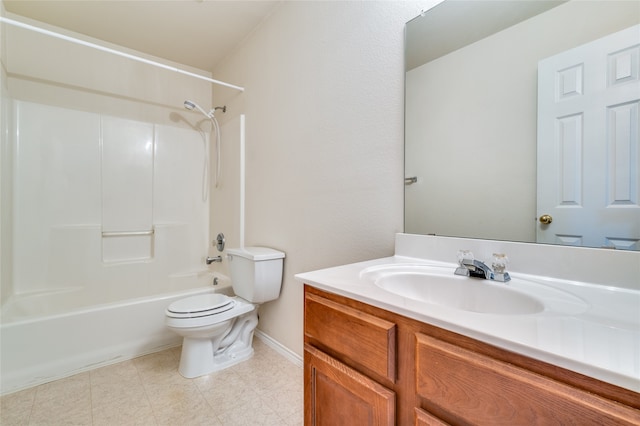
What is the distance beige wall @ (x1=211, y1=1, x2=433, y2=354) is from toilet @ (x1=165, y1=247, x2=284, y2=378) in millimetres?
140

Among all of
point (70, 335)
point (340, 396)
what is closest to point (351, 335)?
point (340, 396)

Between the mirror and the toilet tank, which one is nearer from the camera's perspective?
the mirror

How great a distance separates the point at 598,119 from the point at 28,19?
356 centimetres

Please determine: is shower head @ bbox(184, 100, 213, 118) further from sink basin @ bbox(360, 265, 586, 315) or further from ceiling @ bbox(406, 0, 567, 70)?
sink basin @ bbox(360, 265, 586, 315)

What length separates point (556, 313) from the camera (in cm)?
59

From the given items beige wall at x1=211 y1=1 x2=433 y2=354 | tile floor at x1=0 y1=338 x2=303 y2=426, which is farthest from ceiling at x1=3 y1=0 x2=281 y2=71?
tile floor at x1=0 y1=338 x2=303 y2=426

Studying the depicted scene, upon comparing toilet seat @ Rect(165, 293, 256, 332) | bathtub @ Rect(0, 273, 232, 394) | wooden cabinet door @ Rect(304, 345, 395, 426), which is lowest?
bathtub @ Rect(0, 273, 232, 394)

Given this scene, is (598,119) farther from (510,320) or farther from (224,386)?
(224,386)

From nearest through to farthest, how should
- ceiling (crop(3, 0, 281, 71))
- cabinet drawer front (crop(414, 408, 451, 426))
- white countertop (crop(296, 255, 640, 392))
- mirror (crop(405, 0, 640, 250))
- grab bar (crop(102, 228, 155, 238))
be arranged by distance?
1. white countertop (crop(296, 255, 640, 392))
2. cabinet drawer front (crop(414, 408, 451, 426))
3. mirror (crop(405, 0, 640, 250))
4. ceiling (crop(3, 0, 281, 71))
5. grab bar (crop(102, 228, 155, 238))

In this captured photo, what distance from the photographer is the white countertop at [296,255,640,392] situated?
0.40m

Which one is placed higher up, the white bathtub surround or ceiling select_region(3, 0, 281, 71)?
ceiling select_region(3, 0, 281, 71)

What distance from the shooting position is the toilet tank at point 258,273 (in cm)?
183

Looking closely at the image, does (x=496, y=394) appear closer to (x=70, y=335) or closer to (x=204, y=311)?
(x=204, y=311)

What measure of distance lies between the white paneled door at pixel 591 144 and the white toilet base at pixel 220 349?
1765mm
